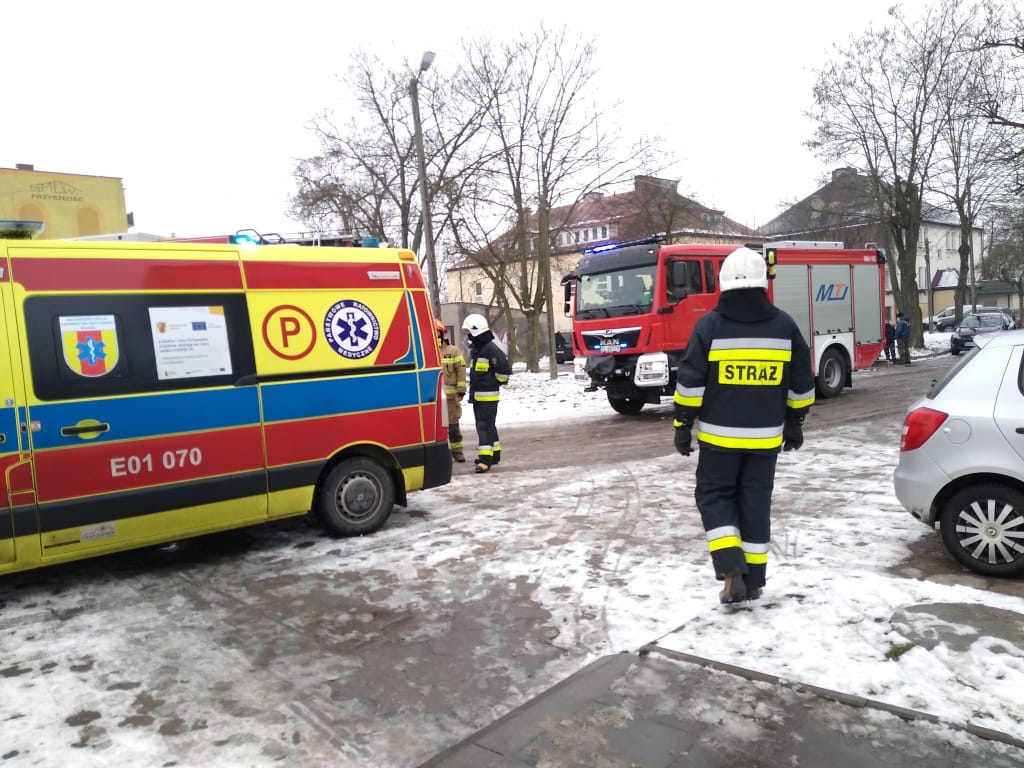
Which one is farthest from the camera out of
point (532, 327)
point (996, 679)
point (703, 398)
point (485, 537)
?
point (532, 327)

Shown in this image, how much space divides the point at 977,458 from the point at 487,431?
5.65 metres

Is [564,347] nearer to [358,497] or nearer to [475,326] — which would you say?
[475,326]

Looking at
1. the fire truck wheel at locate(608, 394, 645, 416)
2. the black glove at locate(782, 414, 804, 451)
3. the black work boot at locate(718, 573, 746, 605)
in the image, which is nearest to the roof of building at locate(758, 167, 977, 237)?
the fire truck wheel at locate(608, 394, 645, 416)

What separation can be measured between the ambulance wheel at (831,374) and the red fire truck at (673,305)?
21mm

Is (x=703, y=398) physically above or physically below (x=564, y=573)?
above

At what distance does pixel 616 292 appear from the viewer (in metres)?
14.0

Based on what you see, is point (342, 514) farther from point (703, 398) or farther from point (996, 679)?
point (996, 679)

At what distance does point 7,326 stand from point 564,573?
3.96 metres

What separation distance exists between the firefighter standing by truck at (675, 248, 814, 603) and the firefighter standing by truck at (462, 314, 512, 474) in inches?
194

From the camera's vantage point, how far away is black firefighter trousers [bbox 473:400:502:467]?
9234 mm

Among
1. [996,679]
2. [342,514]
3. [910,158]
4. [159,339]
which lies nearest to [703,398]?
[996,679]

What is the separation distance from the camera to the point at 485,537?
6.19 meters

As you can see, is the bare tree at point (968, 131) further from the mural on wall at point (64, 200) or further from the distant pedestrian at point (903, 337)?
the mural on wall at point (64, 200)

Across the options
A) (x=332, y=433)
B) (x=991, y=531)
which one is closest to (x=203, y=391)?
(x=332, y=433)
